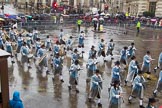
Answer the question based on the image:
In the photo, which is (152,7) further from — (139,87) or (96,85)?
(96,85)

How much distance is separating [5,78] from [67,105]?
5.28 m

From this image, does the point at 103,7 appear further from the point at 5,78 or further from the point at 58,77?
the point at 5,78

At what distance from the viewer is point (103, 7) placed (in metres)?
70.1

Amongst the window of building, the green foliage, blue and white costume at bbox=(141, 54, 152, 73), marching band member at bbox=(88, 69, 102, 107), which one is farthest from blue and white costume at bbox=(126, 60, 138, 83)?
the window of building

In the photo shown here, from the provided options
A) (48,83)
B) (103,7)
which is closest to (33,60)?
(48,83)

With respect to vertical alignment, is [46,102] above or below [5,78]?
below

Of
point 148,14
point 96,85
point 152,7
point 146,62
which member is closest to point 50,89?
point 96,85

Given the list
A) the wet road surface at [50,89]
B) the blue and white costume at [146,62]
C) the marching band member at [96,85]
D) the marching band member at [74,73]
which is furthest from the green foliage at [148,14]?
the marching band member at [96,85]

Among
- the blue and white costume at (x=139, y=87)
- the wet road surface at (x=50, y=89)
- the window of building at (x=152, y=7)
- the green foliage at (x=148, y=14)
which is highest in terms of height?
the window of building at (x=152, y=7)

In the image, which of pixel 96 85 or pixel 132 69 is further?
pixel 132 69

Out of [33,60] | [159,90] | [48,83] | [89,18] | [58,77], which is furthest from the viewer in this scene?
[89,18]

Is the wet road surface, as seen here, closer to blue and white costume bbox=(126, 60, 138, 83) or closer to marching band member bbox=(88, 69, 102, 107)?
marching band member bbox=(88, 69, 102, 107)

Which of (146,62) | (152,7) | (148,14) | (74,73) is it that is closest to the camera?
(74,73)

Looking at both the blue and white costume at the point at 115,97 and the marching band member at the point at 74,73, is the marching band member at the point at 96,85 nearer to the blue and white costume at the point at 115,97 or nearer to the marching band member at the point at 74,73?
the blue and white costume at the point at 115,97
